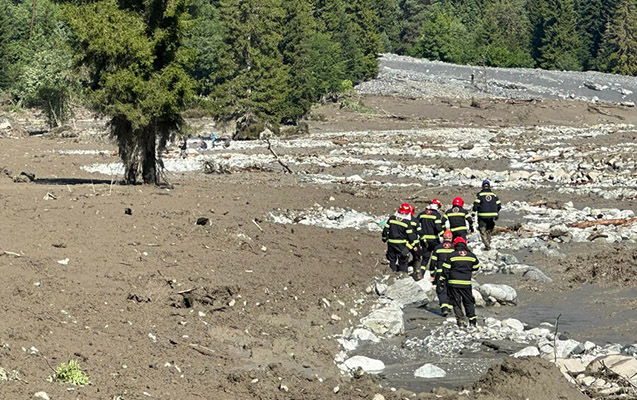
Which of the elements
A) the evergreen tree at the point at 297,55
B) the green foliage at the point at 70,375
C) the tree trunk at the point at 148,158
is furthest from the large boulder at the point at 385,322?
the evergreen tree at the point at 297,55

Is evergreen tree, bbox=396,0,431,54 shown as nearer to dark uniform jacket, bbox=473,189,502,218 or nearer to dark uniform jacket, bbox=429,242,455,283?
dark uniform jacket, bbox=473,189,502,218

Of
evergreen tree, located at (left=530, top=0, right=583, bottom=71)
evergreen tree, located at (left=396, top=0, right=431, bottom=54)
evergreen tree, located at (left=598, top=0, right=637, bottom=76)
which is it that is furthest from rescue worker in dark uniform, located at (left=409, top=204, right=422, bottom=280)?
evergreen tree, located at (left=396, top=0, right=431, bottom=54)

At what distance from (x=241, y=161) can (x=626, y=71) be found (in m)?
87.4

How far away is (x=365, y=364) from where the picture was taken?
42.2 feet

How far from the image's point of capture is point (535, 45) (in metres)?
130

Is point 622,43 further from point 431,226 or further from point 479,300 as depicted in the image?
point 479,300

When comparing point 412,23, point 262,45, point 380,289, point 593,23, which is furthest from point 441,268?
point 412,23

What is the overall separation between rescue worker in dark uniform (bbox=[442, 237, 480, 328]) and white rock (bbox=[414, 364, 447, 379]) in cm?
236

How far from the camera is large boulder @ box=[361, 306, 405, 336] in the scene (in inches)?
578

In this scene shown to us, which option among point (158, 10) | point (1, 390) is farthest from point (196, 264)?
point (158, 10)

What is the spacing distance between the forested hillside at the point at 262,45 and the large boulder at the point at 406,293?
1043 cm

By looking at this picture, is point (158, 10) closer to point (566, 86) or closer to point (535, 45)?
point (566, 86)

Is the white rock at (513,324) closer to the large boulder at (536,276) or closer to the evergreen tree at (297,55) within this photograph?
the large boulder at (536,276)

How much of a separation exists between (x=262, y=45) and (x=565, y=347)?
156ft
